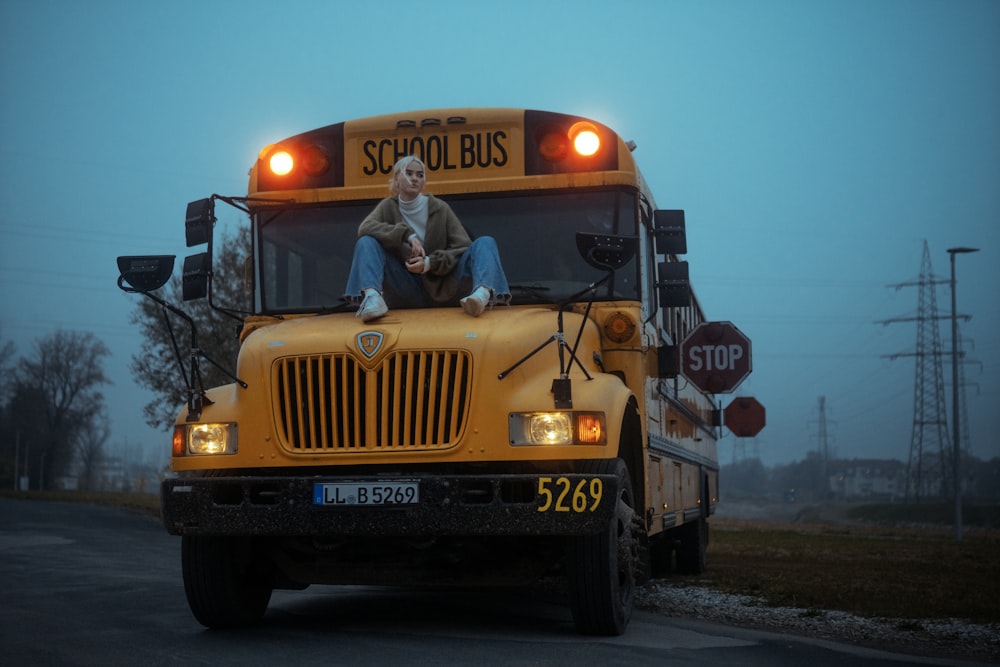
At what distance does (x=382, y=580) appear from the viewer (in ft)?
21.0

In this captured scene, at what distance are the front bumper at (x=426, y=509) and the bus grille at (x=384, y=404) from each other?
0.22 m

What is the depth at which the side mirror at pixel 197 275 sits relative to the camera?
7.48 m

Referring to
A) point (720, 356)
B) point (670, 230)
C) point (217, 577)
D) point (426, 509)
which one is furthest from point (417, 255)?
point (720, 356)

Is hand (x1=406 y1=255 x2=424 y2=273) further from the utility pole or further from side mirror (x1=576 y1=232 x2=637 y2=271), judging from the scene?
the utility pole

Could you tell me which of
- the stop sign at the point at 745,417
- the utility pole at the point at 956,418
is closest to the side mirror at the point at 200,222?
the stop sign at the point at 745,417

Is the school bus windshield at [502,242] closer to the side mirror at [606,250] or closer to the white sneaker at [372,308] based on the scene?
the white sneaker at [372,308]

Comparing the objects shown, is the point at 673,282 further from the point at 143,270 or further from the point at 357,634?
the point at 143,270

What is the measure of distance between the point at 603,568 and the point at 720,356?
7539mm

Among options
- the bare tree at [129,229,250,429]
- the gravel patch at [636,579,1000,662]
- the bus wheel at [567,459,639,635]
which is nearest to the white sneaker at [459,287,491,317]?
the bus wheel at [567,459,639,635]

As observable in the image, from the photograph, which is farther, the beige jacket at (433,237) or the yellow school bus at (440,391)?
the beige jacket at (433,237)

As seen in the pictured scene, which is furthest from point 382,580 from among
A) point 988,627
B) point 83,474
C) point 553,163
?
point 83,474

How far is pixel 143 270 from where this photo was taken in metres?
6.53

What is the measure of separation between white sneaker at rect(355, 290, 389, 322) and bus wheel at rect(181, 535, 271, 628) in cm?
138

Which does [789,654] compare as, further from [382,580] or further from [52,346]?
[52,346]
